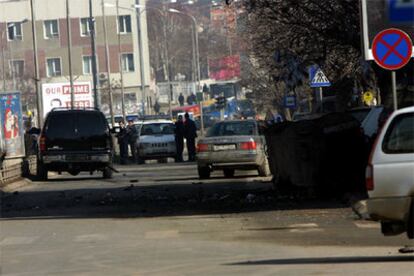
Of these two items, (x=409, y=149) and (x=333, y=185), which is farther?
(x=333, y=185)

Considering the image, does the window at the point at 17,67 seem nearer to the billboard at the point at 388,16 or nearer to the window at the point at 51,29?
the window at the point at 51,29

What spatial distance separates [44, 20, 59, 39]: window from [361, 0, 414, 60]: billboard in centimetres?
6418

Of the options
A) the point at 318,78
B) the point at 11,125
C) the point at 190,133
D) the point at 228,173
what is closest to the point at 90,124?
the point at 11,125

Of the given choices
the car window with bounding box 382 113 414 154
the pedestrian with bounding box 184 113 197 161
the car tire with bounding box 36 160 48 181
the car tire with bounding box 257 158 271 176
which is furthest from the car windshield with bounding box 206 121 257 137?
the car window with bounding box 382 113 414 154

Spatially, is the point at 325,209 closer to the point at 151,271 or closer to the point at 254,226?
the point at 254,226

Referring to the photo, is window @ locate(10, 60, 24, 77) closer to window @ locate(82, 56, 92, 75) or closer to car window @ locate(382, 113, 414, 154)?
window @ locate(82, 56, 92, 75)

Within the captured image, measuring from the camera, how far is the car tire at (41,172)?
29.3m

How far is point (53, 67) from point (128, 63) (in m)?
6.23

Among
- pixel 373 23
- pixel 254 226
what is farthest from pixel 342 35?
pixel 254 226

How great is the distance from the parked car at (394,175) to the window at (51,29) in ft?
232

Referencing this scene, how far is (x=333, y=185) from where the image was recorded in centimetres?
1908

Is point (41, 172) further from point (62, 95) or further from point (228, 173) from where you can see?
point (62, 95)

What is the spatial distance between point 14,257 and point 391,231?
5.03 m

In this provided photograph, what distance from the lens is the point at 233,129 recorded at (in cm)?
2803
